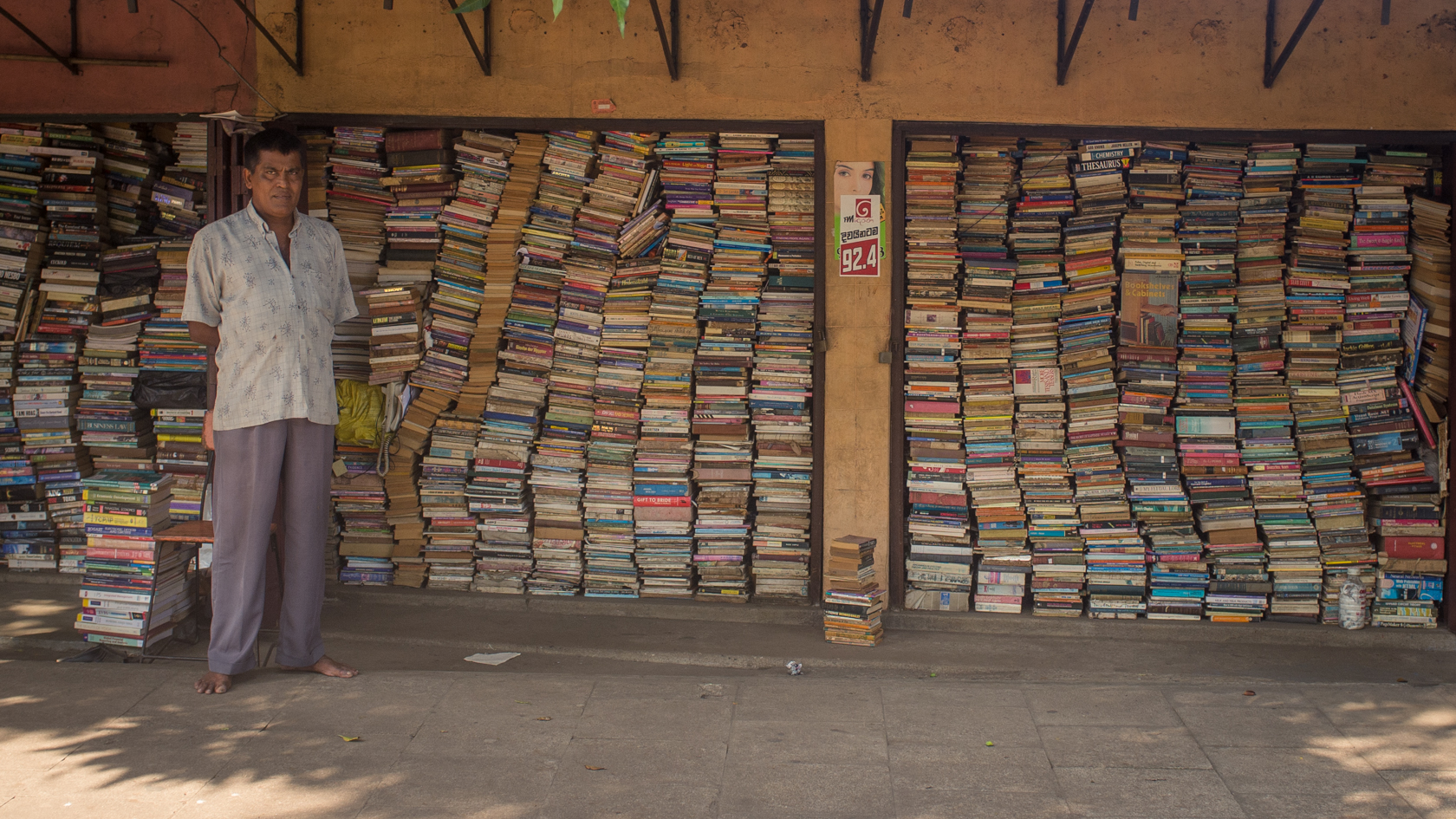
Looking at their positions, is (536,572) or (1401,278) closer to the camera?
(1401,278)

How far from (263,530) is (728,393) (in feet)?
7.91

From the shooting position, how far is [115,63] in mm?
5352

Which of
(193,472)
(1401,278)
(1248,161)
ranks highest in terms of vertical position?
(1248,161)

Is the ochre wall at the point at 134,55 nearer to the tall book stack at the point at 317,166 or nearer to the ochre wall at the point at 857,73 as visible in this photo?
the ochre wall at the point at 857,73

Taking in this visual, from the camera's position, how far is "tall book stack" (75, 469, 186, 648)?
448 cm

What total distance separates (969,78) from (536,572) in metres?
3.36

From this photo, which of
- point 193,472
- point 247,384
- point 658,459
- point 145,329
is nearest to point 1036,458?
point 658,459

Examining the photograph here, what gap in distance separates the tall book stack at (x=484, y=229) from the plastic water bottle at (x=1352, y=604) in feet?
14.7

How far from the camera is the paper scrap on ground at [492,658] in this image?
191 inches

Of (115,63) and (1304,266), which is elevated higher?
(115,63)

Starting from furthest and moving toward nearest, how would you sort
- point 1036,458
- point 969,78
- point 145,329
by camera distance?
1. point 145,329
2. point 1036,458
3. point 969,78

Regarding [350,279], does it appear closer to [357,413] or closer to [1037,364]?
[357,413]

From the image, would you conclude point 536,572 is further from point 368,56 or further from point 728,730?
point 368,56

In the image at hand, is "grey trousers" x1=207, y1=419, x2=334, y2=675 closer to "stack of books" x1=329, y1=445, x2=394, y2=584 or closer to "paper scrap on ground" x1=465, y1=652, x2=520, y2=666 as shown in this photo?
"paper scrap on ground" x1=465, y1=652, x2=520, y2=666
